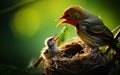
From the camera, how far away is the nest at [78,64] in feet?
13.6

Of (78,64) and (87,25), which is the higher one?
(87,25)

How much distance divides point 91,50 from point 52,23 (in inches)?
28.9

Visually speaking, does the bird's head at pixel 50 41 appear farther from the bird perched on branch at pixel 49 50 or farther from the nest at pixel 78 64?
the nest at pixel 78 64

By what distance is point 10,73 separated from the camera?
3.56 m

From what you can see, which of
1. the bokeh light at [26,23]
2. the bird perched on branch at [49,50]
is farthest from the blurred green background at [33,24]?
the bird perched on branch at [49,50]

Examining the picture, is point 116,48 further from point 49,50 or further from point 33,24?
point 33,24

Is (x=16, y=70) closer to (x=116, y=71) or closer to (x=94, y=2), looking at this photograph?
(x=116, y=71)

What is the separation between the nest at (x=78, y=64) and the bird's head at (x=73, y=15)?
8.9 inches

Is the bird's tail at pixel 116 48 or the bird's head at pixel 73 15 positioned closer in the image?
the bird's tail at pixel 116 48

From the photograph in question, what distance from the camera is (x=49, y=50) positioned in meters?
4.61

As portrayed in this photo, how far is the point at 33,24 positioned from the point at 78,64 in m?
0.83

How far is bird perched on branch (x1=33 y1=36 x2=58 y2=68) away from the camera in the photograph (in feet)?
14.6

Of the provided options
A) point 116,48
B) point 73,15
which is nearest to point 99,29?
point 73,15

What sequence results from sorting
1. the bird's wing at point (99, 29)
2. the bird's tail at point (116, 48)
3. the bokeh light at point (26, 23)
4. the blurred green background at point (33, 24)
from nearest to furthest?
the bird's tail at point (116, 48), the bird's wing at point (99, 29), the blurred green background at point (33, 24), the bokeh light at point (26, 23)
